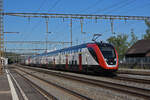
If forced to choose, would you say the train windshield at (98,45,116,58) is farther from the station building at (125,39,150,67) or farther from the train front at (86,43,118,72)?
the station building at (125,39,150,67)

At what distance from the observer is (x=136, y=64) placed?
38812 millimetres

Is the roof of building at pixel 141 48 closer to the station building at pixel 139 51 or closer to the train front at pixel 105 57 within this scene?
the station building at pixel 139 51

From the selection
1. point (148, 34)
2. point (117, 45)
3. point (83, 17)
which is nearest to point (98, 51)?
point (83, 17)

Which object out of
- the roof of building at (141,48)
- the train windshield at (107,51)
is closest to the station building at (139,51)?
the roof of building at (141,48)

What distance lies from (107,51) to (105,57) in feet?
2.95

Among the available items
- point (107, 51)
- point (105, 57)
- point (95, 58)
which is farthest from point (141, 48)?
point (105, 57)

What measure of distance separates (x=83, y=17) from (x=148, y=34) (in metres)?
49.6

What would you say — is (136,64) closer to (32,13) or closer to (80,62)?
(80,62)

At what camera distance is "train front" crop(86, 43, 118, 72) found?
2155cm

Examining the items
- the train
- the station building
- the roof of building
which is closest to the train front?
the train

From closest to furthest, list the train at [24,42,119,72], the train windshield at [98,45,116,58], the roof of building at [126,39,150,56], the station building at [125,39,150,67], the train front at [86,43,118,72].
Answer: the train front at [86,43,118,72] → the train at [24,42,119,72] → the train windshield at [98,45,116,58] → the station building at [125,39,150,67] → the roof of building at [126,39,150,56]

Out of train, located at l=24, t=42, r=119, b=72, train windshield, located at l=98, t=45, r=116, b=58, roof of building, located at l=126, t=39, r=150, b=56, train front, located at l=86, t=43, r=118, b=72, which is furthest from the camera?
roof of building, located at l=126, t=39, r=150, b=56

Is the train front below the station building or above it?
below

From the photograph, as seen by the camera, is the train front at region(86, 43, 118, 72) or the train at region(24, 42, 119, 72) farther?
the train at region(24, 42, 119, 72)
